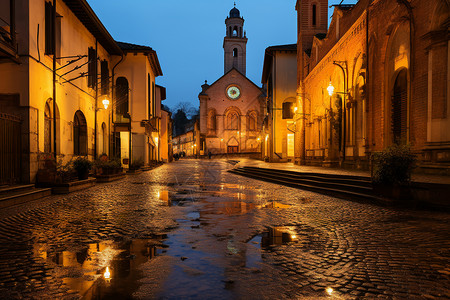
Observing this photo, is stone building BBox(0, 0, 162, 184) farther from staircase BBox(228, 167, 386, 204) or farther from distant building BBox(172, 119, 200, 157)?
distant building BBox(172, 119, 200, 157)

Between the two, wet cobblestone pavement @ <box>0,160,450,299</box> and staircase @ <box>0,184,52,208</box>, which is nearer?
wet cobblestone pavement @ <box>0,160,450,299</box>

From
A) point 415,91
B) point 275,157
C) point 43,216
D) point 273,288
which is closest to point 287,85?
point 275,157

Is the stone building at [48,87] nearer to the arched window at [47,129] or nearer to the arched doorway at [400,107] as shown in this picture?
the arched window at [47,129]

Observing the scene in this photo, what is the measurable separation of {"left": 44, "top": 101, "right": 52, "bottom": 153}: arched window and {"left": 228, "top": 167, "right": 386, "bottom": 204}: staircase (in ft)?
34.3

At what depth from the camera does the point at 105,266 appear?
3.66 m

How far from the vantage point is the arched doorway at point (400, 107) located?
1293 centimetres

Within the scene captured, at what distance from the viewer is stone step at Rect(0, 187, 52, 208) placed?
27.1 feet

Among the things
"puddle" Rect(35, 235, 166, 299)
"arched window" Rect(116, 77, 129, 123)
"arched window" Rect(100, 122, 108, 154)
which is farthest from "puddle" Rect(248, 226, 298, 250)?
"arched window" Rect(116, 77, 129, 123)

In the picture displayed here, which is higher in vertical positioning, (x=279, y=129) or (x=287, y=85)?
(x=287, y=85)

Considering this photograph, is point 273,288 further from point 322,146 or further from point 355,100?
point 322,146

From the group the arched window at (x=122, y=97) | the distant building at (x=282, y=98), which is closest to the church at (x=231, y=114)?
the distant building at (x=282, y=98)

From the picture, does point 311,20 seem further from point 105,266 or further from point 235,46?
point 235,46

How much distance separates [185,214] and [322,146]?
63.7 ft

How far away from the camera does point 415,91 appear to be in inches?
455
